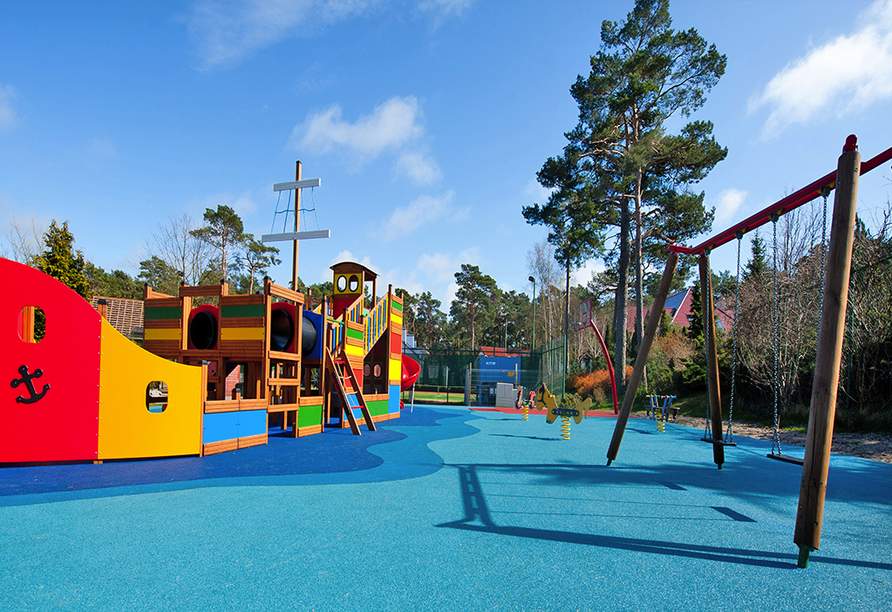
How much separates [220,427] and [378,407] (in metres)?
6.83

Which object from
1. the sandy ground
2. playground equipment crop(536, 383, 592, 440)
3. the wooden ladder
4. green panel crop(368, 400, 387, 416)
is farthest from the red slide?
the sandy ground

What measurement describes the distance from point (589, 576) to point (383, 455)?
19.2ft

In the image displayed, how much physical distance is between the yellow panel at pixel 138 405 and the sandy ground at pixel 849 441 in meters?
12.5

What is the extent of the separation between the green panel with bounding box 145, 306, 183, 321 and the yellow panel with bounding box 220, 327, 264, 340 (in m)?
1.24

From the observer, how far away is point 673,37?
22844 millimetres

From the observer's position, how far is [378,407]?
15562 mm

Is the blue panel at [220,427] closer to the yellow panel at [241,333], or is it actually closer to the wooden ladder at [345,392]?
the yellow panel at [241,333]

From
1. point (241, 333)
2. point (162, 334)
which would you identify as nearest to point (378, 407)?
point (241, 333)

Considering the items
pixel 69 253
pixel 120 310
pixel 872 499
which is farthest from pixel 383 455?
pixel 120 310

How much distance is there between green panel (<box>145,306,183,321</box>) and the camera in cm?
1138

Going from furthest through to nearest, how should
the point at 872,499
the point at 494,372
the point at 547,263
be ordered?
the point at 547,263 < the point at 494,372 < the point at 872,499

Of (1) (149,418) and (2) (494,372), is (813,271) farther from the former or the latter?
(1) (149,418)

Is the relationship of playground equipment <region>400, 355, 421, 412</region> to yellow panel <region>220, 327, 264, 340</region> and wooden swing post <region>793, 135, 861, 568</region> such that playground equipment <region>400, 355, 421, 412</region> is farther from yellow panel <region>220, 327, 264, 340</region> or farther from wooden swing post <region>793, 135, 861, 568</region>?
wooden swing post <region>793, 135, 861, 568</region>

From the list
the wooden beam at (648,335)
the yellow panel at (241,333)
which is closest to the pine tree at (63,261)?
the yellow panel at (241,333)
